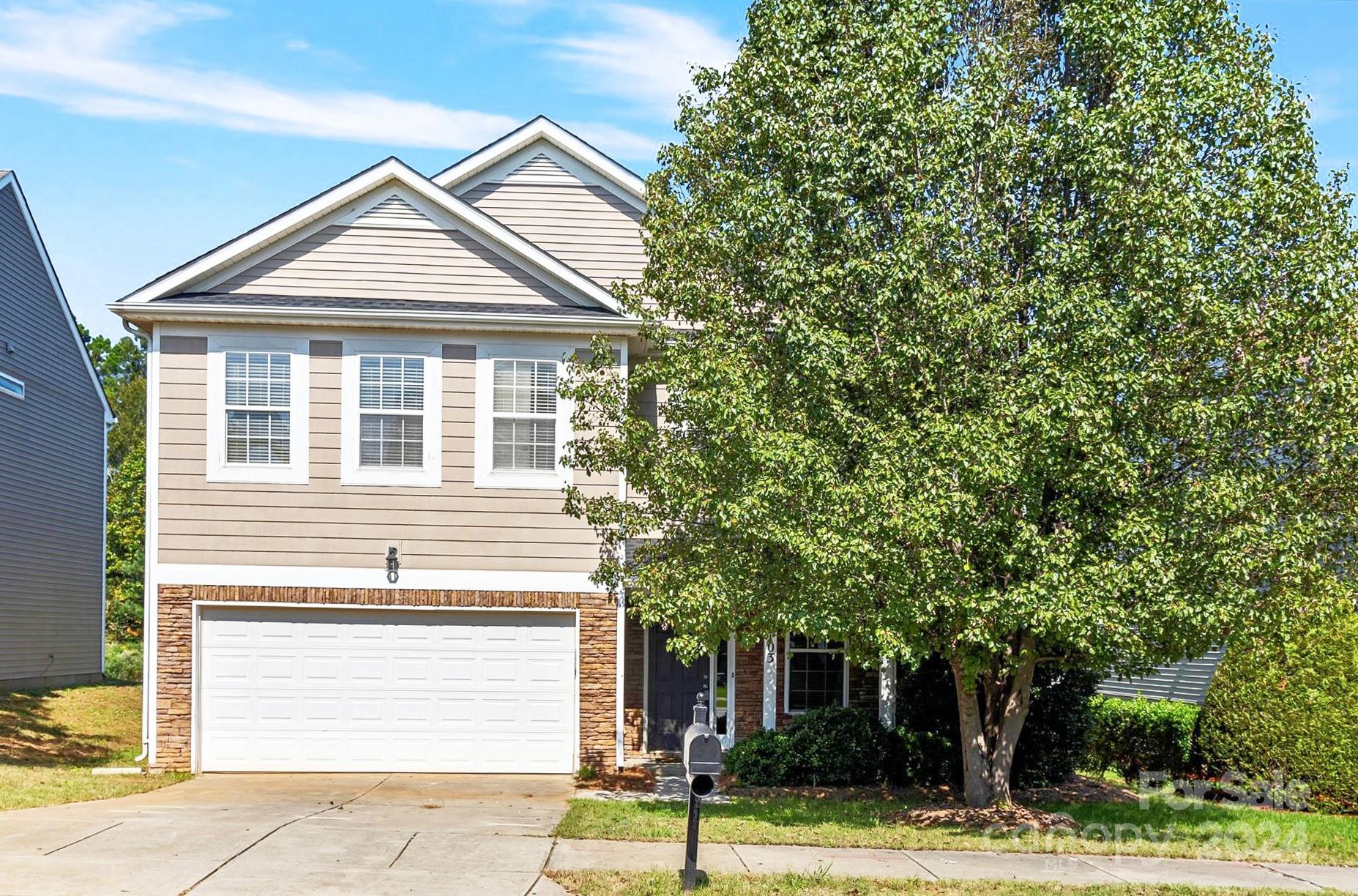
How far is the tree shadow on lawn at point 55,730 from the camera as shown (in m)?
15.9

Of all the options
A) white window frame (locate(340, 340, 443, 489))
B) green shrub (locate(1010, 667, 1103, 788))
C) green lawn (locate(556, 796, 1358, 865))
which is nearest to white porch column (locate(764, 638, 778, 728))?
green lawn (locate(556, 796, 1358, 865))

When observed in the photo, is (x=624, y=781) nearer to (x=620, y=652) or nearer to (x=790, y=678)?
(x=620, y=652)

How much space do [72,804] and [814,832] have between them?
7.47 meters

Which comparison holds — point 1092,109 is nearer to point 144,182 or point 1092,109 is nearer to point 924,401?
point 924,401

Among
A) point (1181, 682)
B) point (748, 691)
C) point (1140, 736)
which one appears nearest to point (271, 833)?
point (748, 691)

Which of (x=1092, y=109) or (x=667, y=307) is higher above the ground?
(x=1092, y=109)

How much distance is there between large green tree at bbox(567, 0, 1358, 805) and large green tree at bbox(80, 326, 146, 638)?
20.3 metres

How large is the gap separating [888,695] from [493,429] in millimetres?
6318


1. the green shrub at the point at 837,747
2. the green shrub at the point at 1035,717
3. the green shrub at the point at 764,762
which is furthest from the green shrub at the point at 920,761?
the green shrub at the point at 764,762

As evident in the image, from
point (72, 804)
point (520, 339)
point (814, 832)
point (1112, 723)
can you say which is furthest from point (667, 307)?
point (1112, 723)

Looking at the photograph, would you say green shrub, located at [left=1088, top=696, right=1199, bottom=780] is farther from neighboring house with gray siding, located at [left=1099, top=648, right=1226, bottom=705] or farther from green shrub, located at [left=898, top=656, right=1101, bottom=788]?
green shrub, located at [left=898, top=656, right=1101, bottom=788]

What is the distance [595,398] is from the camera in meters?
13.4

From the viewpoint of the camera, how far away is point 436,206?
1540cm

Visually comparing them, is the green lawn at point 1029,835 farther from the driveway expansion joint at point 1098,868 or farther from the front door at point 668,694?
the front door at point 668,694
